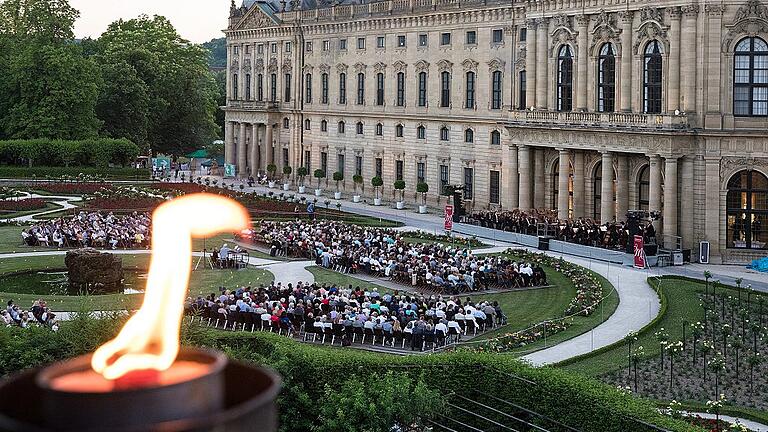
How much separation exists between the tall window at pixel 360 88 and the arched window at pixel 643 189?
3570 cm

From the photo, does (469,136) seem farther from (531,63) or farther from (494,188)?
(531,63)

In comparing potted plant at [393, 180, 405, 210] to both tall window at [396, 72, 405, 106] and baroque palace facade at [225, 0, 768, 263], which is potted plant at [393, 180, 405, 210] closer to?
baroque palace facade at [225, 0, 768, 263]

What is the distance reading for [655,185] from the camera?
205 feet

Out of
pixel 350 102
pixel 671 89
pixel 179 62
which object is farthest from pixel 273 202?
pixel 179 62

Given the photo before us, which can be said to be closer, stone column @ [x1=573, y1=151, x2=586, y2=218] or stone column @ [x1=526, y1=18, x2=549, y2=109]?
stone column @ [x1=573, y1=151, x2=586, y2=218]

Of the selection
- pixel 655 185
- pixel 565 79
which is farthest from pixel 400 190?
pixel 655 185

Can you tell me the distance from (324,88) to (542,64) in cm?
3378

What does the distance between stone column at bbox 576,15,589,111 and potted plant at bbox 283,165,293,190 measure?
3776 centimetres

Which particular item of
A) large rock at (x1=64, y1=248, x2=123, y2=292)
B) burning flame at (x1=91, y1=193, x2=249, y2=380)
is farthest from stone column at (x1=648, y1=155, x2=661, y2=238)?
burning flame at (x1=91, y1=193, x2=249, y2=380)

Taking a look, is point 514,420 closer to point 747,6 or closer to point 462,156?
point 747,6

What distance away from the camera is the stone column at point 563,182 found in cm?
6981

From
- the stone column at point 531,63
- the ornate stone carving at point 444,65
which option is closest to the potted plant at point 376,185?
the ornate stone carving at point 444,65

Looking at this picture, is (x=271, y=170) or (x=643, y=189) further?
(x=271, y=170)

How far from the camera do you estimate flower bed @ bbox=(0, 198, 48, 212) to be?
76250mm
